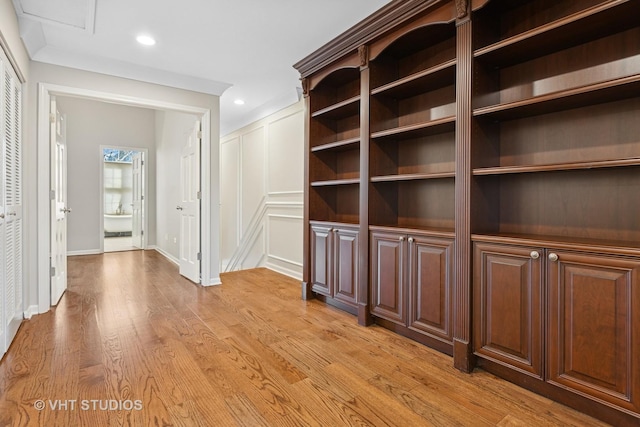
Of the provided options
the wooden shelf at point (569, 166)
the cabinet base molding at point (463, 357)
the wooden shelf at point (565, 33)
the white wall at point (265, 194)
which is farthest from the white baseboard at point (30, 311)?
the wooden shelf at point (565, 33)

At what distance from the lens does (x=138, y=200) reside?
24.2 feet

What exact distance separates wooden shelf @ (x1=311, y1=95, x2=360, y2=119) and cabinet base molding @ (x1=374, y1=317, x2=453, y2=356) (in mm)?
1868

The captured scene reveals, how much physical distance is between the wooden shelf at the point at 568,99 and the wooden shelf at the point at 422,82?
16.7 inches

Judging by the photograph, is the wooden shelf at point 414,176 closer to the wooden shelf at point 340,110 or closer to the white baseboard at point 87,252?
the wooden shelf at point 340,110

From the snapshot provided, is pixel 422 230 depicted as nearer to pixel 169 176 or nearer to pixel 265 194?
pixel 265 194

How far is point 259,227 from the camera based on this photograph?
520 cm

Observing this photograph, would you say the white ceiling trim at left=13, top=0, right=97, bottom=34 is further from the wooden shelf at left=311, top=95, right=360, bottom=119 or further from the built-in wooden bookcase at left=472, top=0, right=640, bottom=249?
the built-in wooden bookcase at left=472, top=0, right=640, bottom=249

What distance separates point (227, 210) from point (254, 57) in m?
3.59

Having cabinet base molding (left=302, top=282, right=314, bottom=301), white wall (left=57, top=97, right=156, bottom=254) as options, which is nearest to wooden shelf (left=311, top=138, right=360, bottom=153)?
cabinet base molding (left=302, top=282, right=314, bottom=301)

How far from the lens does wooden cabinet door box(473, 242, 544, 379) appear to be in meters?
1.71

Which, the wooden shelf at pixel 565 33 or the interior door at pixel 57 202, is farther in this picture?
the interior door at pixel 57 202

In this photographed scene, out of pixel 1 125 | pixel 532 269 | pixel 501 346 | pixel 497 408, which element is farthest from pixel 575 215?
pixel 1 125

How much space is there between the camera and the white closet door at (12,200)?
225 centimetres

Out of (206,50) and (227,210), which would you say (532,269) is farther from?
(227,210)
